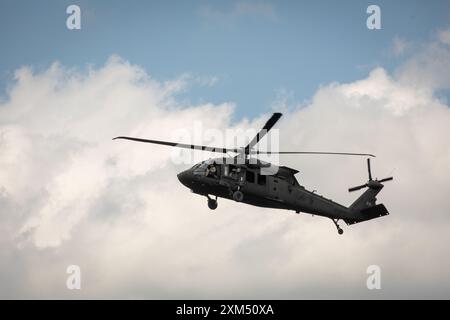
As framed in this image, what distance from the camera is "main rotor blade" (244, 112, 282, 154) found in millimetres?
29159

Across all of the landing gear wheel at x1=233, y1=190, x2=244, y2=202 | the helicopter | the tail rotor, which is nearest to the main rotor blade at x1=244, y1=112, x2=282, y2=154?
the helicopter

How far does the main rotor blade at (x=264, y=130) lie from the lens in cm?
2916

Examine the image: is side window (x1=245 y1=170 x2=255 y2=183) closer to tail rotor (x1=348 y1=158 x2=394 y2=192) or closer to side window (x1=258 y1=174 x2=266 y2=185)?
side window (x1=258 y1=174 x2=266 y2=185)

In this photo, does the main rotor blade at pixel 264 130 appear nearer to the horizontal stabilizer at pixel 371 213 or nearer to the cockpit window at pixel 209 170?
the cockpit window at pixel 209 170

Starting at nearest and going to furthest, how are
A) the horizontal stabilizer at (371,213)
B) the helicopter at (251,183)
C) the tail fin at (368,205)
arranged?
the helicopter at (251,183) < the horizontal stabilizer at (371,213) < the tail fin at (368,205)

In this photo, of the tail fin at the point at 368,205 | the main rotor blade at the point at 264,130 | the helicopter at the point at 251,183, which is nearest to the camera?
the main rotor blade at the point at 264,130

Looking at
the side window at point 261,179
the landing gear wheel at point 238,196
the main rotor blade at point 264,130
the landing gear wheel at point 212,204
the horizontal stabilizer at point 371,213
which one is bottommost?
the horizontal stabilizer at point 371,213

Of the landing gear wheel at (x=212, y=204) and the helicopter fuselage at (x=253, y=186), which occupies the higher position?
the helicopter fuselage at (x=253, y=186)

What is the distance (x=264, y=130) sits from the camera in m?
31.1

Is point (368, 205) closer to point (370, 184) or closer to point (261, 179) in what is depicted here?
point (370, 184)

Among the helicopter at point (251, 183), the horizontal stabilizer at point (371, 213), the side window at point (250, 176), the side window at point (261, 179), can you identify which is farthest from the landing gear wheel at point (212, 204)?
the horizontal stabilizer at point (371, 213)

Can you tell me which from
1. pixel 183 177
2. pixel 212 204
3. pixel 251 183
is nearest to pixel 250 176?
Result: pixel 251 183
